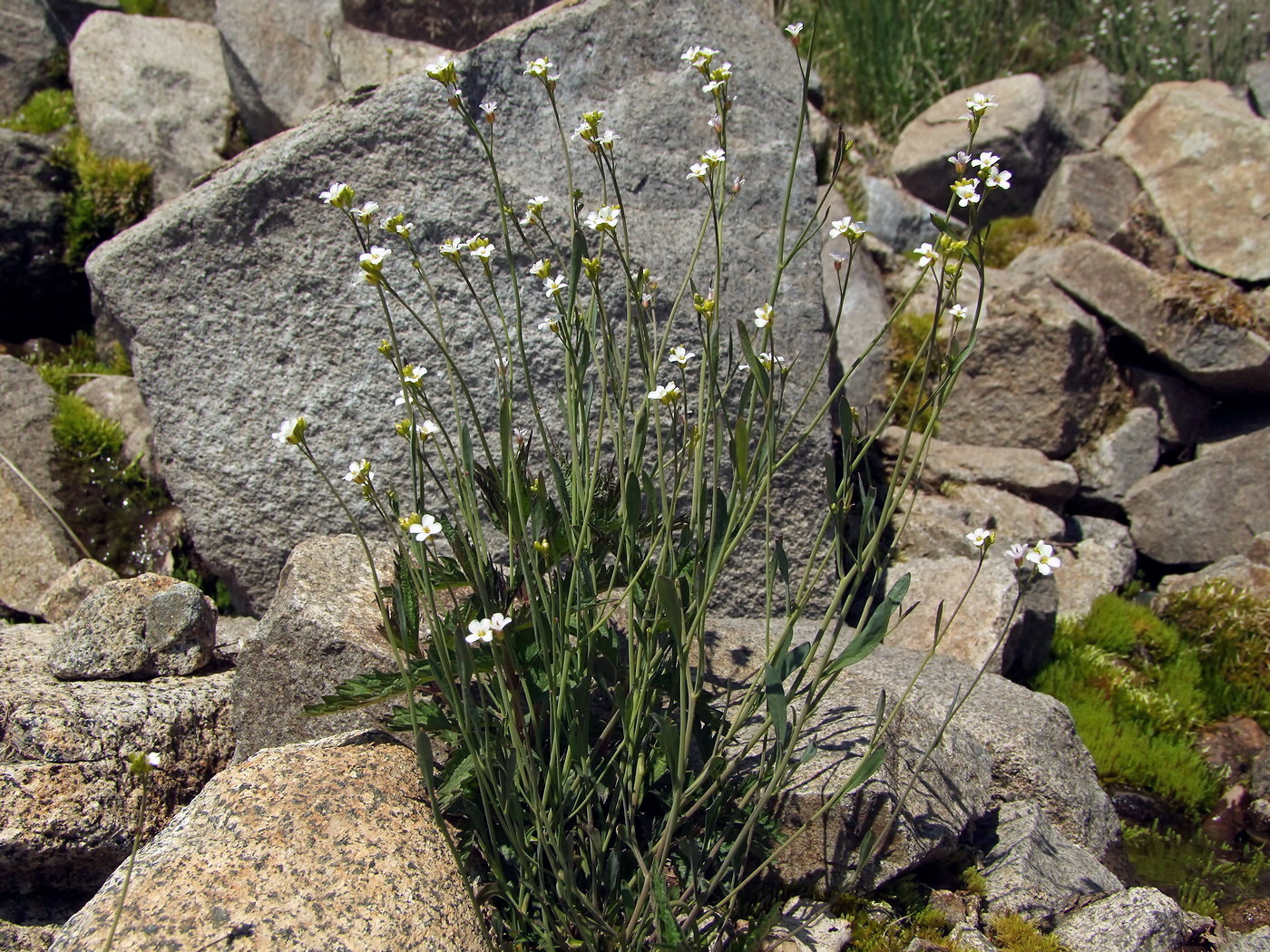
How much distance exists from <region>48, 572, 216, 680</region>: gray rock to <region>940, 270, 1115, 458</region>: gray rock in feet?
13.2

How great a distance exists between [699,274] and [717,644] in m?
1.51

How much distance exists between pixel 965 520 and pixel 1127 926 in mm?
2388

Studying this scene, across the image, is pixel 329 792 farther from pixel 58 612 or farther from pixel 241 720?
pixel 58 612

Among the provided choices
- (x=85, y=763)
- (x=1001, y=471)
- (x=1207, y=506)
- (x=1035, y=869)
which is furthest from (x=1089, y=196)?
(x=85, y=763)

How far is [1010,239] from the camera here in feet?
21.6

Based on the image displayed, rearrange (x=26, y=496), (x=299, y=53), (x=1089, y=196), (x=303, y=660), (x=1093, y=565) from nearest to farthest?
(x=303, y=660), (x=26, y=496), (x=1093, y=565), (x=299, y=53), (x=1089, y=196)

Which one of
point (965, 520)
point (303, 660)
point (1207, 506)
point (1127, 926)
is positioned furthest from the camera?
point (1207, 506)

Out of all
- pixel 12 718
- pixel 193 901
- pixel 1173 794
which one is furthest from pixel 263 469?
pixel 1173 794

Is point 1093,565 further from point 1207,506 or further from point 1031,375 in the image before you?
point 1031,375

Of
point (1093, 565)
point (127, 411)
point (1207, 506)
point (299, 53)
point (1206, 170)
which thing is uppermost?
point (299, 53)

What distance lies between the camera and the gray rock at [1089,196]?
6.38 metres

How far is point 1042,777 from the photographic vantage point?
3436mm

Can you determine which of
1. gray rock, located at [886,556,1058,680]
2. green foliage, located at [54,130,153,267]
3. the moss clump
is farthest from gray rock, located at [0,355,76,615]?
Result: the moss clump

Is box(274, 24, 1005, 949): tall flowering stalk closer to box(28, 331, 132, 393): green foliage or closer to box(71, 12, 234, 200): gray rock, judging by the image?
box(28, 331, 132, 393): green foliage
